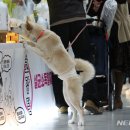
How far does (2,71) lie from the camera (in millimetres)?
3854

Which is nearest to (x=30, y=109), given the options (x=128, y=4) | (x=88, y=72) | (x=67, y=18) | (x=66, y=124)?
(x=66, y=124)

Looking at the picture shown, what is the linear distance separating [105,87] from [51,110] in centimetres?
75

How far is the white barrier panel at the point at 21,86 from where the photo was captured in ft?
12.8

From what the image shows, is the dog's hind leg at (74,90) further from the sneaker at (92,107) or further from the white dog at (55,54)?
the sneaker at (92,107)

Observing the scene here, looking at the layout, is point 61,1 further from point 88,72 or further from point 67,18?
point 88,72

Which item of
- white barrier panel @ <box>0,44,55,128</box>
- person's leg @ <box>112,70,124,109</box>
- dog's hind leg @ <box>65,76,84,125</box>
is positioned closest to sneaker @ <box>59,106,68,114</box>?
white barrier panel @ <box>0,44,55,128</box>

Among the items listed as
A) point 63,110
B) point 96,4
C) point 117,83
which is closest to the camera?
point 63,110

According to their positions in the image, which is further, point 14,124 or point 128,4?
point 128,4

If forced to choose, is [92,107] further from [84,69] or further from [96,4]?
[96,4]

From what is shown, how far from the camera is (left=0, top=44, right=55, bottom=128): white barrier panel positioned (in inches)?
153

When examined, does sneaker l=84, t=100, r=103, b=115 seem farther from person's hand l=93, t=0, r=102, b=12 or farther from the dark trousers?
person's hand l=93, t=0, r=102, b=12

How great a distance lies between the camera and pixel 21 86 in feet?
13.8

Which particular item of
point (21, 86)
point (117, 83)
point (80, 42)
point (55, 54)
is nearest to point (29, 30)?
point (55, 54)

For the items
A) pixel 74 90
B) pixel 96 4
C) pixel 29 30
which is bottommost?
pixel 74 90
